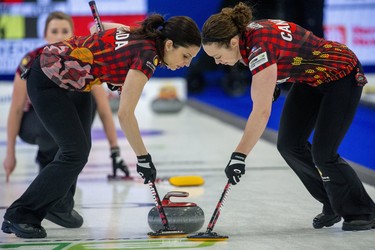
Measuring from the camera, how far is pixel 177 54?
4.22 meters

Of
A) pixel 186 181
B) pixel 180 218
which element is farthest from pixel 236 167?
pixel 186 181

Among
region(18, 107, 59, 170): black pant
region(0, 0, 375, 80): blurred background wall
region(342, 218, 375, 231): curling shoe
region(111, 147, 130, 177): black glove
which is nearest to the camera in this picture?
region(342, 218, 375, 231): curling shoe

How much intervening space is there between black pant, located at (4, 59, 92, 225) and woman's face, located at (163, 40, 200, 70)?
1.96ft

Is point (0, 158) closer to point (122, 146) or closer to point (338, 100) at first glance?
point (122, 146)

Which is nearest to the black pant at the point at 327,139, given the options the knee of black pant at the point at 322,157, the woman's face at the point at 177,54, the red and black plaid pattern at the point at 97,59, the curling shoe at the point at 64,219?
the knee of black pant at the point at 322,157

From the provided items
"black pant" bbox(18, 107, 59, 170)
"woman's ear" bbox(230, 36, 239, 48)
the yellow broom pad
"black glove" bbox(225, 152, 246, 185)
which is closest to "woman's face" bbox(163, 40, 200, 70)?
"woman's ear" bbox(230, 36, 239, 48)

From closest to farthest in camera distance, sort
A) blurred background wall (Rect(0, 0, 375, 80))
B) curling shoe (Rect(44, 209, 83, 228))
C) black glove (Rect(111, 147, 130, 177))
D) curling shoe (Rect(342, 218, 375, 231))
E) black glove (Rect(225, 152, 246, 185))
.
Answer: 1. black glove (Rect(225, 152, 246, 185))
2. curling shoe (Rect(342, 218, 375, 231))
3. curling shoe (Rect(44, 209, 83, 228))
4. black glove (Rect(111, 147, 130, 177))
5. blurred background wall (Rect(0, 0, 375, 80))

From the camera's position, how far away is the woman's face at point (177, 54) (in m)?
4.20

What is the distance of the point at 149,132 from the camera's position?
9828mm

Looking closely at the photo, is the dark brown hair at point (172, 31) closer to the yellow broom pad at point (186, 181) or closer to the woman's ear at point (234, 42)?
the woman's ear at point (234, 42)

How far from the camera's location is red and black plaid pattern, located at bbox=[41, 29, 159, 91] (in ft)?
13.7

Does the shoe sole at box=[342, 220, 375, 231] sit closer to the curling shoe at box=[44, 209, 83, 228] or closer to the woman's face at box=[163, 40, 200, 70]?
the woman's face at box=[163, 40, 200, 70]

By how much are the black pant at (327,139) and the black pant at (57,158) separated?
1.12 m

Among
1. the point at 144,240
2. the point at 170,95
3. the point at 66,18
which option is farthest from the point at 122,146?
the point at 144,240
